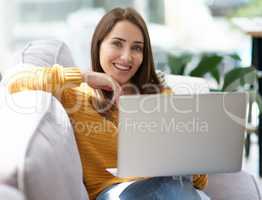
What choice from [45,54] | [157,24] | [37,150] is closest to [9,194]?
[37,150]

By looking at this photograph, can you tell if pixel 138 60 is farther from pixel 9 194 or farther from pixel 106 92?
pixel 9 194

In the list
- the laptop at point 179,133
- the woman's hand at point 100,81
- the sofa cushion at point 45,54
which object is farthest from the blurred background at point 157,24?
the laptop at point 179,133

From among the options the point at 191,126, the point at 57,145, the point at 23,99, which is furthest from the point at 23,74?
the point at 191,126

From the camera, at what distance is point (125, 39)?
1.67 m

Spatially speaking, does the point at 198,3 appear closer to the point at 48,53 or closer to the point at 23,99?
the point at 48,53

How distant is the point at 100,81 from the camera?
157cm

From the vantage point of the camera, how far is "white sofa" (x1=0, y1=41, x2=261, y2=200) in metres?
0.98

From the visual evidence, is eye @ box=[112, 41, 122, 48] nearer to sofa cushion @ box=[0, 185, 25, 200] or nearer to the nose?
the nose

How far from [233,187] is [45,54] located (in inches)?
31.6

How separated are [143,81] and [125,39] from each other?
179 mm

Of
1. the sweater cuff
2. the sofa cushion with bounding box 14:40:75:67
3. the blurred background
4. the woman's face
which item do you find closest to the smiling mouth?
the woman's face

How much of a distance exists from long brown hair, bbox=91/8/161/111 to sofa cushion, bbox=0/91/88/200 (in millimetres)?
350

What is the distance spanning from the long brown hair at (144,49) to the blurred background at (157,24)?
1675mm

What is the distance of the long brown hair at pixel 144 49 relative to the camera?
1686 mm
